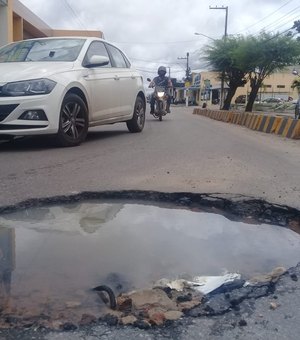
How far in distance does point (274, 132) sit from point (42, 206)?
10.0m

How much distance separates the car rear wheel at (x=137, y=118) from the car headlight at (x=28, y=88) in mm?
3102

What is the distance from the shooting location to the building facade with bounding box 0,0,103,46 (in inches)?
746

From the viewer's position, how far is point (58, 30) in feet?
128

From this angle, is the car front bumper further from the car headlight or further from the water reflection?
the water reflection

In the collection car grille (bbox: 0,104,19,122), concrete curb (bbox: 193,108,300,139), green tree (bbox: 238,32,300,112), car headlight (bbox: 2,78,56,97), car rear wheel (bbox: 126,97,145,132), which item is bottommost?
concrete curb (bbox: 193,108,300,139)

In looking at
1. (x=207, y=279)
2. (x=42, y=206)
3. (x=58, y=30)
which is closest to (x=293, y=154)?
(x=42, y=206)

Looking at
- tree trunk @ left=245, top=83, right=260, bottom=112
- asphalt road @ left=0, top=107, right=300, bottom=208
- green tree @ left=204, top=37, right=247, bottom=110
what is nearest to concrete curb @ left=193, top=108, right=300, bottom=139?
asphalt road @ left=0, top=107, right=300, bottom=208

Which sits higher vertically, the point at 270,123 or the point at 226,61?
the point at 226,61

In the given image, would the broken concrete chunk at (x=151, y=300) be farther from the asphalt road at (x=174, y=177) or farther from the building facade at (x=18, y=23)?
the building facade at (x=18, y=23)

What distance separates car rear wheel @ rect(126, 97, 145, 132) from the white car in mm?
455

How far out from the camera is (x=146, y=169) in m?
5.67

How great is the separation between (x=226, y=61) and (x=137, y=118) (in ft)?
87.9

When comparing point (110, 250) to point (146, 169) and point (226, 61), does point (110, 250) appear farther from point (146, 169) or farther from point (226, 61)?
point (226, 61)

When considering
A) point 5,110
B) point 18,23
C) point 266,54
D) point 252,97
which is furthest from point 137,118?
point 266,54
